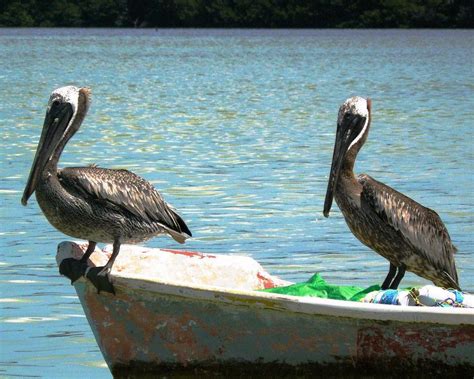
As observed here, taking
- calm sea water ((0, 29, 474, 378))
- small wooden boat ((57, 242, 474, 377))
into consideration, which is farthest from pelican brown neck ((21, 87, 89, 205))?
calm sea water ((0, 29, 474, 378))

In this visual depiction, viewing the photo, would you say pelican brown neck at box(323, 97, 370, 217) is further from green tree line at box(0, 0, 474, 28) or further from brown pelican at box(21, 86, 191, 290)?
green tree line at box(0, 0, 474, 28)

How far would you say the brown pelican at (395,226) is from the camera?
26.2 feet

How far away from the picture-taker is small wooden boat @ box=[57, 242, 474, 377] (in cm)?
704

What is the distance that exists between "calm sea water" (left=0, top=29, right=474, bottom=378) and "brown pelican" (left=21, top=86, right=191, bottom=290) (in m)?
0.79

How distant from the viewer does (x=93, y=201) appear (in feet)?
24.7

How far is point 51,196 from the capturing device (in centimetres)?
749

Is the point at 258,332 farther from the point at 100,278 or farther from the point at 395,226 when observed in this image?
the point at 395,226

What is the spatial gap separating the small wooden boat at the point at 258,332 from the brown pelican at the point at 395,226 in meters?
0.91

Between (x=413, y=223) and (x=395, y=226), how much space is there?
0.34 feet

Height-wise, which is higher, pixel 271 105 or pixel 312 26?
pixel 271 105

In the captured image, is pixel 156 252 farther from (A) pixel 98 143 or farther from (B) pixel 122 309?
(A) pixel 98 143

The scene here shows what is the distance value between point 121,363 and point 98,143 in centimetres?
1197

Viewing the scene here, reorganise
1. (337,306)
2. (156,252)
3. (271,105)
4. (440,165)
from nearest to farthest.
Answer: (337,306) < (156,252) < (440,165) < (271,105)

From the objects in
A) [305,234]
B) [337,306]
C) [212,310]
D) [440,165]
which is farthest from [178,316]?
[440,165]
